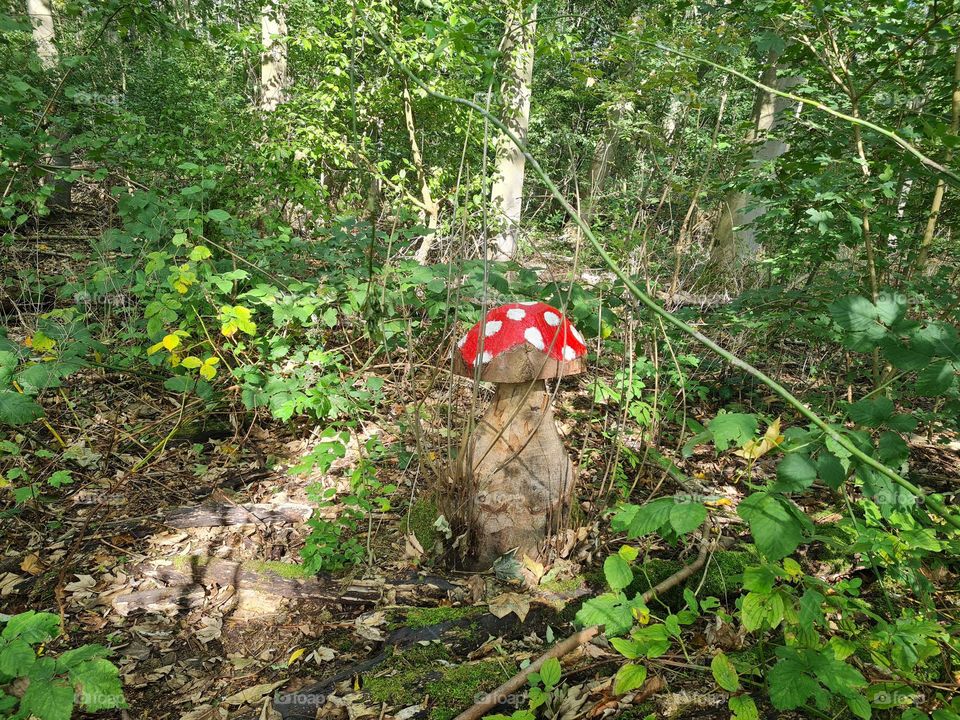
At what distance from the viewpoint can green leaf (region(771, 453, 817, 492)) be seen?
A: 4.15 ft

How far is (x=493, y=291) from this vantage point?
3262mm

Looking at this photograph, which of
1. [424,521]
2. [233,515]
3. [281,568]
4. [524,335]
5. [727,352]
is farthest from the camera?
[233,515]

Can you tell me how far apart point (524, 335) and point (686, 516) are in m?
1.26

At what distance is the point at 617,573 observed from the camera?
4.97 ft

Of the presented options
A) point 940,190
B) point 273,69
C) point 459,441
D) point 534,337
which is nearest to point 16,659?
point 534,337

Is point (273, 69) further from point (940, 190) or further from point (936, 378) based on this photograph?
point (936, 378)

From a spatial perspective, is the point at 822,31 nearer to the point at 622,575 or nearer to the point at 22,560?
the point at 622,575

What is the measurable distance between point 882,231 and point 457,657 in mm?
2721

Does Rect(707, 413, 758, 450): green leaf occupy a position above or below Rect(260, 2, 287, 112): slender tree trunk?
below

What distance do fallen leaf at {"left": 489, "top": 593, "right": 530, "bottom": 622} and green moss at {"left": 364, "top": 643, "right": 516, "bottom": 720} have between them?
11.2 inches

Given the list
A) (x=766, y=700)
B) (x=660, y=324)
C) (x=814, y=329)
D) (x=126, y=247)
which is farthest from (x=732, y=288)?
(x=126, y=247)

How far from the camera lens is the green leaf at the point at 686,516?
1.25 m

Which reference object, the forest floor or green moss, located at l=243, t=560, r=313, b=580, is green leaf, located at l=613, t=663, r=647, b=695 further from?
green moss, located at l=243, t=560, r=313, b=580

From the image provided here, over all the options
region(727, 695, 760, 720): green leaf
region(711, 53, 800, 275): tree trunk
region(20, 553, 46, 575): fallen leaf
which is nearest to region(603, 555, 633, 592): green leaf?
region(727, 695, 760, 720): green leaf
